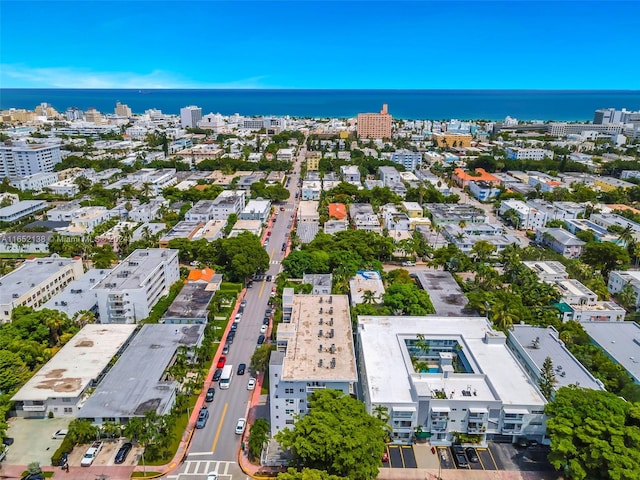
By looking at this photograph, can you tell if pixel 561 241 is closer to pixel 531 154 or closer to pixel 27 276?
pixel 27 276

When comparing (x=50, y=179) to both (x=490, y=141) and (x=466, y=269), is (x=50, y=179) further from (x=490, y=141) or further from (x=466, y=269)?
(x=490, y=141)

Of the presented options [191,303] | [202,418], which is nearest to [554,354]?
[202,418]

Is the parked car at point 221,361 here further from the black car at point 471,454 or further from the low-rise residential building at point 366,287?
the black car at point 471,454

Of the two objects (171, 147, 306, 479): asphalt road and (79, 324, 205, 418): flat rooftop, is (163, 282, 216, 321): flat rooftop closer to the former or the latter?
(79, 324, 205, 418): flat rooftop

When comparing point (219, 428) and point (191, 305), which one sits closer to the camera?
point (219, 428)

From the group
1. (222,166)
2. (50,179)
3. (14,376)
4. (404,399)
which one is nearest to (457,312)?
(404,399)

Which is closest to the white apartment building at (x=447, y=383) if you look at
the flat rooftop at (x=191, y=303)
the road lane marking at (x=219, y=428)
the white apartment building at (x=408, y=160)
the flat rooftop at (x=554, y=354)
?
the flat rooftop at (x=554, y=354)
